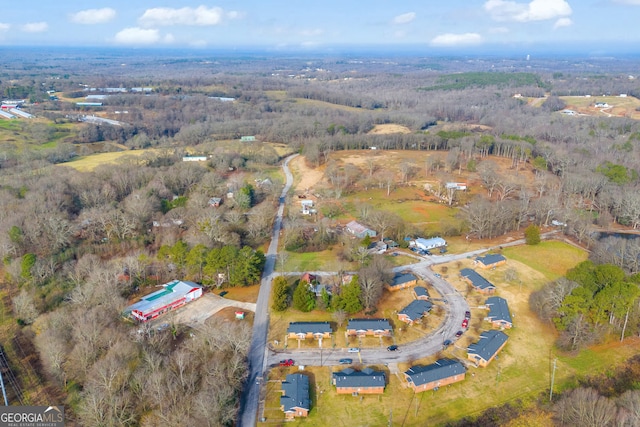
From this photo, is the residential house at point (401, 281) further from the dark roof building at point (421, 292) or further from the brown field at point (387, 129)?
the brown field at point (387, 129)

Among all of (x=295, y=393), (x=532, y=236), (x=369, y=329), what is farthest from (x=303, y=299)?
(x=532, y=236)

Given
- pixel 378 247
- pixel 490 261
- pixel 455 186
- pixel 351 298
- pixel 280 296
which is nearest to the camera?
pixel 351 298

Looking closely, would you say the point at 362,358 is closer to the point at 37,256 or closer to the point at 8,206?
the point at 37,256

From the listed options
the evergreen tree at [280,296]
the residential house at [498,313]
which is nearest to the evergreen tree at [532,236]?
the residential house at [498,313]

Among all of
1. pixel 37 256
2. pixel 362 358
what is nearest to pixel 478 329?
pixel 362 358

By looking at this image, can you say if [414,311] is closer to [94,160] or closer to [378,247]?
[378,247]

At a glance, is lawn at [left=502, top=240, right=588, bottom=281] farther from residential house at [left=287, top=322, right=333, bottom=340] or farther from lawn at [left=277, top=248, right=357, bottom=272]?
residential house at [left=287, top=322, right=333, bottom=340]
